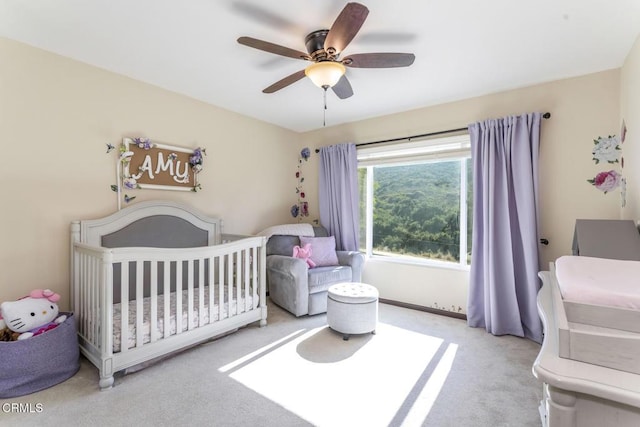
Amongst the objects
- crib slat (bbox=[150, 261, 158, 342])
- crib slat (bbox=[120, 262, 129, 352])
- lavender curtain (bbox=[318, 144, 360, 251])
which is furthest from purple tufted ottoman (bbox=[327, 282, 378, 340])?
crib slat (bbox=[120, 262, 129, 352])

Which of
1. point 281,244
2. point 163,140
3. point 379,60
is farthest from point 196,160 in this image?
point 379,60

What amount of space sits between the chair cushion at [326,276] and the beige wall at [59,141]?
141 centimetres

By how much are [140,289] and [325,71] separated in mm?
1852

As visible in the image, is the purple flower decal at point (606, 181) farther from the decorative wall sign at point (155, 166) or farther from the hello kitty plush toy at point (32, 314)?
the hello kitty plush toy at point (32, 314)

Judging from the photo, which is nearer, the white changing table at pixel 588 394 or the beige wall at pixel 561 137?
the white changing table at pixel 588 394

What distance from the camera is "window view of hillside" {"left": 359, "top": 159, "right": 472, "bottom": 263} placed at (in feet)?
10.7

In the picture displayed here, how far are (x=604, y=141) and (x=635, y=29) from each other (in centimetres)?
86

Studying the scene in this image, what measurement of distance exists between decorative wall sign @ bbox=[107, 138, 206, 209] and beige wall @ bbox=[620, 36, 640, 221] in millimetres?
3479

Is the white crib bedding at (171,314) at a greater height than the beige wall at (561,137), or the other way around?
the beige wall at (561,137)

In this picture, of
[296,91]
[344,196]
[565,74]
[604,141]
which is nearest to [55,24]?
[296,91]

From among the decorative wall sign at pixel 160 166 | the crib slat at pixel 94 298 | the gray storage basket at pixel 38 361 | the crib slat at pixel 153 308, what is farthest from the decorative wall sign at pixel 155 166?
the gray storage basket at pixel 38 361

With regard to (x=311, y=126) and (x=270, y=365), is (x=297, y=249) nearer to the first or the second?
(x=270, y=365)

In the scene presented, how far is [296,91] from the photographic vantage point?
2908 mm

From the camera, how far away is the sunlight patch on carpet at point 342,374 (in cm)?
169
